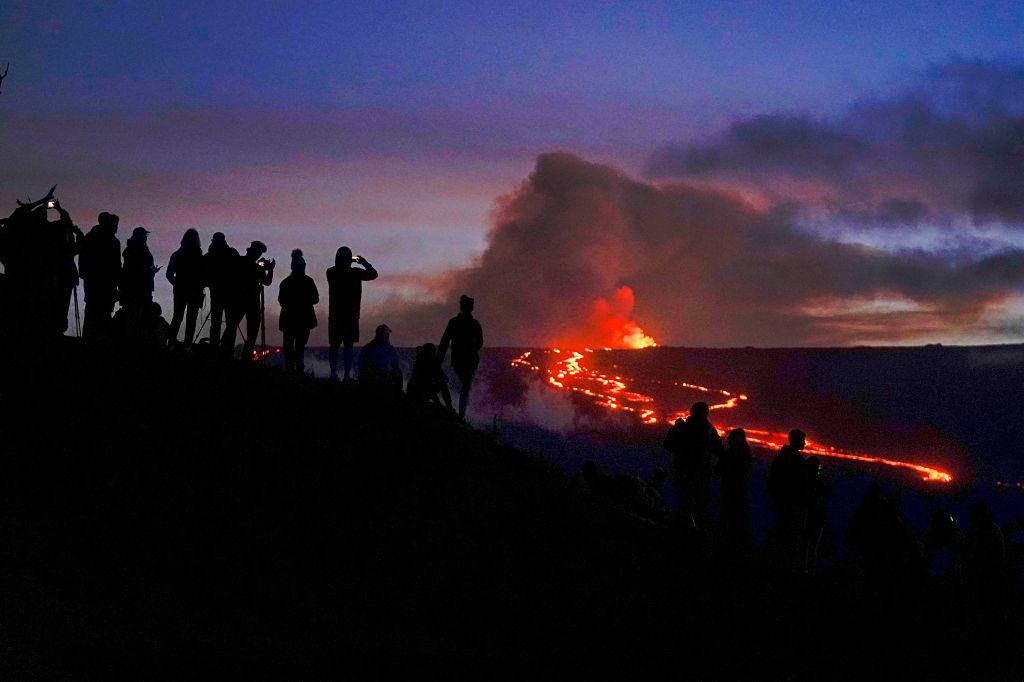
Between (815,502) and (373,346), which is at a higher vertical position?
(373,346)

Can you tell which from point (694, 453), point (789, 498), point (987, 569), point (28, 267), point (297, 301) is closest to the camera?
point (987, 569)

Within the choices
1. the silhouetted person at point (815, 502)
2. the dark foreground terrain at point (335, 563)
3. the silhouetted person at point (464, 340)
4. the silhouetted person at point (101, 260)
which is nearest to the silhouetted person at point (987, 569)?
the dark foreground terrain at point (335, 563)

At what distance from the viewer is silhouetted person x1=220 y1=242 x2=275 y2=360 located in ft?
53.0

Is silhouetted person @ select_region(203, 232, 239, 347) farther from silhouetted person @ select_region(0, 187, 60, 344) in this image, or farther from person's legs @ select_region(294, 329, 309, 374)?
silhouetted person @ select_region(0, 187, 60, 344)

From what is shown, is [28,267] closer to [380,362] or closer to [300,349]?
[300,349]

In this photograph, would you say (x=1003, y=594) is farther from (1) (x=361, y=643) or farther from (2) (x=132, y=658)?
(2) (x=132, y=658)

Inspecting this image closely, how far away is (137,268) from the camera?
621 inches

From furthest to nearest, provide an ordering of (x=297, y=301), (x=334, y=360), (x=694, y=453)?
(x=334, y=360) → (x=297, y=301) → (x=694, y=453)

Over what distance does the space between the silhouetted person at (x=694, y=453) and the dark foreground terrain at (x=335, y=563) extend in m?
0.67

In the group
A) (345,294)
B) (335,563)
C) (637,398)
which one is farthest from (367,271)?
(637,398)

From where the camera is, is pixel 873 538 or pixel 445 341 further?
pixel 445 341

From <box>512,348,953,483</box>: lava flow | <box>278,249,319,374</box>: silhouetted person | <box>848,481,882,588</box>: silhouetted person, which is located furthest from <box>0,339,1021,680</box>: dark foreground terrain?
<box>512,348,953,483</box>: lava flow

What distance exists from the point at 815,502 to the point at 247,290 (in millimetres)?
8353

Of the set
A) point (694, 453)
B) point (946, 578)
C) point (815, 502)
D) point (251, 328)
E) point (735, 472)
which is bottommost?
point (946, 578)
